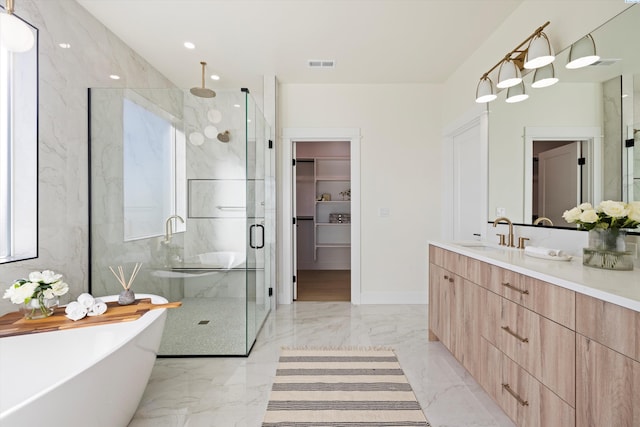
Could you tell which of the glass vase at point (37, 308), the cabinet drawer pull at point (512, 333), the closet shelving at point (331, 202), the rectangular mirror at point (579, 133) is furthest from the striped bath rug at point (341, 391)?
the closet shelving at point (331, 202)

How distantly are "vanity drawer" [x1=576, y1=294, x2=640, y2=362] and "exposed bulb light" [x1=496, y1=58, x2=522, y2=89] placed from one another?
1.76 metres

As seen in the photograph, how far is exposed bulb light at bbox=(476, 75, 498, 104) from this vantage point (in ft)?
8.23

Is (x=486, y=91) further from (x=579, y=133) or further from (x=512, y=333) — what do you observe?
(x=512, y=333)

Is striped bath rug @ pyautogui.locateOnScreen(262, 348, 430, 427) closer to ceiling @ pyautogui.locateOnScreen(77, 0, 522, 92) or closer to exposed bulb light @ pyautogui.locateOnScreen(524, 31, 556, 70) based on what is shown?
exposed bulb light @ pyautogui.locateOnScreen(524, 31, 556, 70)

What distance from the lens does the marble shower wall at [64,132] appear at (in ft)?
6.41

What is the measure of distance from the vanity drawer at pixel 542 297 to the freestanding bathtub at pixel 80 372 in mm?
1870

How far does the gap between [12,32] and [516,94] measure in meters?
2.98

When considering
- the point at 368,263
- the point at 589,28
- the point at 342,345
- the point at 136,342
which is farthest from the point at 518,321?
the point at 368,263

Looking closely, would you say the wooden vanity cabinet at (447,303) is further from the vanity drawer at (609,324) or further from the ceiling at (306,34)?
the ceiling at (306,34)

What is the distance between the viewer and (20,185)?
1.85m

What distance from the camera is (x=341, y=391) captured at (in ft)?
6.30

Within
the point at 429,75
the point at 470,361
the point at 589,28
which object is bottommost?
the point at 470,361

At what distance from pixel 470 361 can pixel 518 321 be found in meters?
0.61

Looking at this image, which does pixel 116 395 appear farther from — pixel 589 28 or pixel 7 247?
pixel 589 28
